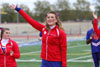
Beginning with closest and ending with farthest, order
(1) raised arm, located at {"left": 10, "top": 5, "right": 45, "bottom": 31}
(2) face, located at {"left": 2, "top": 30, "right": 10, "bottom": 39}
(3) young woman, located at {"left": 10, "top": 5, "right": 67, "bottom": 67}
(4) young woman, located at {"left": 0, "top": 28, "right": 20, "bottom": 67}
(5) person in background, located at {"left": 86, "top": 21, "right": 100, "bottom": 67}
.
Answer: (3) young woman, located at {"left": 10, "top": 5, "right": 67, "bottom": 67} → (1) raised arm, located at {"left": 10, "top": 5, "right": 45, "bottom": 31} → (4) young woman, located at {"left": 0, "top": 28, "right": 20, "bottom": 67} → (2) face, located at {"left": 2, "top": 30, "right": 10, "bottom": 39} → (5) person in background, located at {"left": 86, "top": 21, "right": 100, "bottom": 67}

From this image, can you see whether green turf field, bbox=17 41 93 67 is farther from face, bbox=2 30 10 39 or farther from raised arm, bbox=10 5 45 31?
raised arm, bbox=10 5 45 31

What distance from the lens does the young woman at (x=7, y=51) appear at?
5453 mm

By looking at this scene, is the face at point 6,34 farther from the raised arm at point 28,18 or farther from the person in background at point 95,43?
the person in background at point 95,43

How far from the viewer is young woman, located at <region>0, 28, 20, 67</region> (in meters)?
5.45

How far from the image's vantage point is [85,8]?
78188 mm

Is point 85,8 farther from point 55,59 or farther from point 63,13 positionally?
point 55,59

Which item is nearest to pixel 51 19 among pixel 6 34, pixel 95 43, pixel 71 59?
pixel 6 34

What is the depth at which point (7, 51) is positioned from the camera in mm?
5484

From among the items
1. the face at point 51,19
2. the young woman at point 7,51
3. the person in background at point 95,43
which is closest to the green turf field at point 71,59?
the person in background at point 95,43

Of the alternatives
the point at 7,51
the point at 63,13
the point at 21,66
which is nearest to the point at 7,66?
the point at 7,51

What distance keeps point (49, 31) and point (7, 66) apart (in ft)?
5.02

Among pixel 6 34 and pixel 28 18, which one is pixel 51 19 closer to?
pixel 28 18

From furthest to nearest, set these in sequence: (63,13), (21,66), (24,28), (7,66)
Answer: (63,13) < (24,28) < (21,66) < (7,66)

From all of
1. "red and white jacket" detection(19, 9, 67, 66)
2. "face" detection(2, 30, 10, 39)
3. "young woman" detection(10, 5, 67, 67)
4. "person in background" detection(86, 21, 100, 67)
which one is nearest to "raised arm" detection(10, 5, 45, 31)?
"young woman" detection(10, 5, 67, 67)
